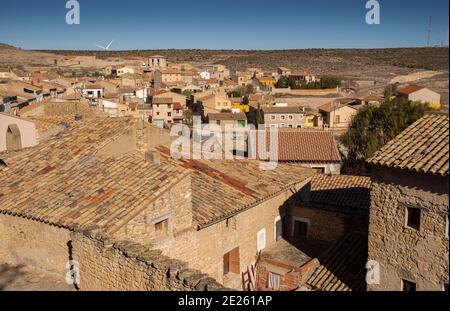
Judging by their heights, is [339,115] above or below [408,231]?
below

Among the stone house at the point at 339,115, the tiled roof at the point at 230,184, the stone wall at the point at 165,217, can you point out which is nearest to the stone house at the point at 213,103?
the stone house at the point at 339,115

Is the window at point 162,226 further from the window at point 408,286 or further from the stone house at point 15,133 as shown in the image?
the stone house at point 15,133

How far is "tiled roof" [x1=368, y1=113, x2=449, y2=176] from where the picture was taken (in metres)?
9.05

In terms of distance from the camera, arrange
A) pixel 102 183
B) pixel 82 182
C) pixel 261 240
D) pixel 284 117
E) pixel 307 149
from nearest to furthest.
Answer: pixel 102 183 < pixel 82 182 < pixel 261 240 < pixel 307 149 < pixel 284 117

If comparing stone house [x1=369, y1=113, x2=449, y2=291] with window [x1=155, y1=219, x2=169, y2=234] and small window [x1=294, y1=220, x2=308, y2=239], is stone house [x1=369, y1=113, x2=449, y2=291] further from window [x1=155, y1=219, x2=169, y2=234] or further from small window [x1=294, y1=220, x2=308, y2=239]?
window [x1=155, y1=219, x2=169, y2=234]

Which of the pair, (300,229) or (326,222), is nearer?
(326,222)

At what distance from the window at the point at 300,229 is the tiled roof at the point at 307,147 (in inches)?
337

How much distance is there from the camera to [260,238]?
43.4ft

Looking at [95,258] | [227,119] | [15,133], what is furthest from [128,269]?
[227,119]

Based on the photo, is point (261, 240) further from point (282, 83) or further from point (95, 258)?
point (282, 83)

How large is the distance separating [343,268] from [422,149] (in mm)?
4014

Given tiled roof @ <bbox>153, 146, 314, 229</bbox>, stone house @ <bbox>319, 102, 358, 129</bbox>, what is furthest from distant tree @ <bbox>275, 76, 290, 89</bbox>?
tiled roof @ <bbox>153, 146, 314, 229</bbox>

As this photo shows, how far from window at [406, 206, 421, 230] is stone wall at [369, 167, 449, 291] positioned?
9 centimetres

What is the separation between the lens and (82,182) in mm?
9641
